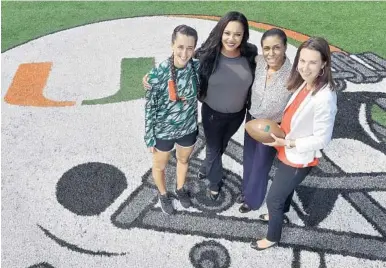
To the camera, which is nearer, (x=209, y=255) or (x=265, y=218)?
(x=209, y=255)

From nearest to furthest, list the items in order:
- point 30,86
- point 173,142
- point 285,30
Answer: point 173,142 → point 30,86 → point 285,30

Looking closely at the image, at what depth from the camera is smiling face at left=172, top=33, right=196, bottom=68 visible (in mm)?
3127

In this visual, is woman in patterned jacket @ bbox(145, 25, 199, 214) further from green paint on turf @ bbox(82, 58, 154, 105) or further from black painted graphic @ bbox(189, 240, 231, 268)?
green paint on turf @ bbox(82, 58, 154, 105)

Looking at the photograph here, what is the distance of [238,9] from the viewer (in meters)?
8.87

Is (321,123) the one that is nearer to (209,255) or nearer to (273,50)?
(273,50)

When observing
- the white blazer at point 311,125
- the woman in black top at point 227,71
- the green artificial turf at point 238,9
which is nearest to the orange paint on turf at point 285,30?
the green artificial turf at point 238,9

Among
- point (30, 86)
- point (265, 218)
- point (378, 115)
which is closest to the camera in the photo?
point (265, 218)

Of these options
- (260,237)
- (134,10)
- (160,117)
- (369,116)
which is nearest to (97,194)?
(160,117)

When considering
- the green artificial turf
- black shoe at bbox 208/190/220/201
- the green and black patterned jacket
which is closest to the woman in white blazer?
the green and black patterned jacket

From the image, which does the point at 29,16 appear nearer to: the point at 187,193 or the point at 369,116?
the point at 187,193

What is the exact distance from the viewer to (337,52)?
277 inches

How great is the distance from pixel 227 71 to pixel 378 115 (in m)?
3.16

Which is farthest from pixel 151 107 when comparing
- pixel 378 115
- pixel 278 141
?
pixel 378 115

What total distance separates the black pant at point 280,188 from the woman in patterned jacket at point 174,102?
896 millimetres
